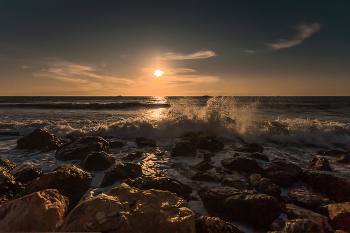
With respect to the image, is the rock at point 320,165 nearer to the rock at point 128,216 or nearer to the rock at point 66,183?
the rock at point 128,216

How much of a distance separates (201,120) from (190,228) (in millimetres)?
6939

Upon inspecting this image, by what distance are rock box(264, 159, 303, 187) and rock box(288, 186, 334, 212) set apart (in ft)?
1.30

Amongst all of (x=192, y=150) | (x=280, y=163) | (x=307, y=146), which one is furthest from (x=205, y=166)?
(x=307, y=146)

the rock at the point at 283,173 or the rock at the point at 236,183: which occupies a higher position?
the rock at the point at 283,173

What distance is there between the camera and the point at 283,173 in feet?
11.5

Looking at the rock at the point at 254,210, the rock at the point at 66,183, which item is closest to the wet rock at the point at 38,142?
the rock at the point at 66,183

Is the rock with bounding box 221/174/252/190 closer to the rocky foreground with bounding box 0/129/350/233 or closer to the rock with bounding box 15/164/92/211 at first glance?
the rocky foreground with bounding box 0/129/350/233

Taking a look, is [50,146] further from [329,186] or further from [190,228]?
[329,186]

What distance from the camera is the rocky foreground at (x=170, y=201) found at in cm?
171

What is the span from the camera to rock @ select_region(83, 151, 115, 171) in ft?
13.1

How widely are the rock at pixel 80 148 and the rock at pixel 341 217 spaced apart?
518 centimetres

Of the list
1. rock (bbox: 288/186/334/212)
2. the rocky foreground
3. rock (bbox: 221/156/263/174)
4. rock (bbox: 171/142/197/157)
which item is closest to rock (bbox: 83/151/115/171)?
the rocky foreground

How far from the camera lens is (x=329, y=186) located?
118 inches

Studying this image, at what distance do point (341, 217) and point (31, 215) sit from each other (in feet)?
11.2
